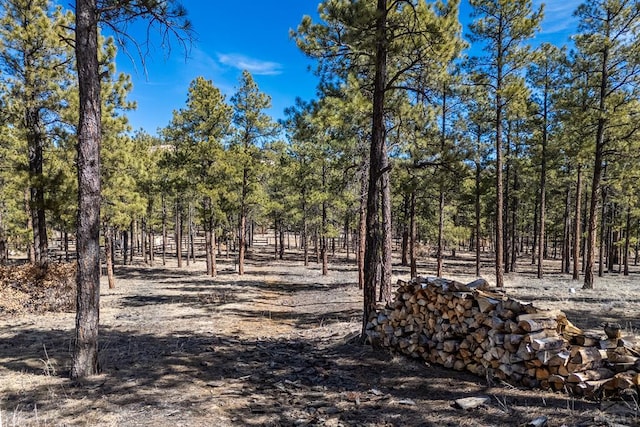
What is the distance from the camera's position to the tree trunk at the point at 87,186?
6.03 m

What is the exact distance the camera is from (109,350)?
26.3 ft

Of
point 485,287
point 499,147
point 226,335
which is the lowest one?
point 226,335

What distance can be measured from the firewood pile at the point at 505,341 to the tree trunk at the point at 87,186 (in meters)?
5.50

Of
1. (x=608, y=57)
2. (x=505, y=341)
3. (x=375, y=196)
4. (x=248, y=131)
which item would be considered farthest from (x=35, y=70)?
(x=608, y=57)

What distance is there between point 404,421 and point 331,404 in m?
1.16

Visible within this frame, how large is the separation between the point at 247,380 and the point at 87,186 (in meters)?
4.21

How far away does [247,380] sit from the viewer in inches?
259

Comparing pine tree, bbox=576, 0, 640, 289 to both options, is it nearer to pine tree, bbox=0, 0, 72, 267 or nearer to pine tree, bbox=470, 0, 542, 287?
pine tree, bbox=470, 0, 542, 287

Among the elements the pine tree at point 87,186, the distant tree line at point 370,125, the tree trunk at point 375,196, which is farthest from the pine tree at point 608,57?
the pine tree at point 87,186

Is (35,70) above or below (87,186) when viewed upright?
above

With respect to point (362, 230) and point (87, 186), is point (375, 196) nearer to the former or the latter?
point (87, 186)

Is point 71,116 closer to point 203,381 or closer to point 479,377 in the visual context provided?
point 203,381

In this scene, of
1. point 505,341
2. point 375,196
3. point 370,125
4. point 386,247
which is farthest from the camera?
point 370,125

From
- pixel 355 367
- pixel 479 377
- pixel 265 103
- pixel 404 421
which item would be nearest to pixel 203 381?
pixel 355 367
